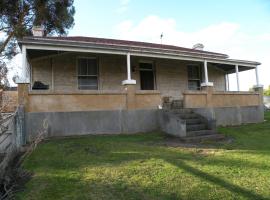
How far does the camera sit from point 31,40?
11008 millimetres

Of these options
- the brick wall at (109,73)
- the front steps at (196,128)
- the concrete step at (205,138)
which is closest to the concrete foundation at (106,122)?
the front steps at (196,128)

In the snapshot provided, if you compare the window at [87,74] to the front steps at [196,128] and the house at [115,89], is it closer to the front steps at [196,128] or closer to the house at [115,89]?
the house at [115,89]

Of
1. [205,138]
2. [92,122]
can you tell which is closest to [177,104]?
[205,138]

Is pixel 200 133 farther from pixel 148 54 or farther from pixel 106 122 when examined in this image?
pixel 148 54

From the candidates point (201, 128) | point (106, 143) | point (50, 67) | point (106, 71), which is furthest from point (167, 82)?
point (106, 143)

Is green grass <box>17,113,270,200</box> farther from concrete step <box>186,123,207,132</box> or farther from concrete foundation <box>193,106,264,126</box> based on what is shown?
concrete foundation <box>193,106,264,126</box>

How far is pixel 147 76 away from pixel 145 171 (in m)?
9.73

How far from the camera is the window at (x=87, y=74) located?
14.0 metres

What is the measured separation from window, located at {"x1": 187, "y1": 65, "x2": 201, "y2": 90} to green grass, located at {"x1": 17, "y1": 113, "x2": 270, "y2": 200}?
7.74m

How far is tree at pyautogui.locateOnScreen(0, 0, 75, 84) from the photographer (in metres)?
19.4

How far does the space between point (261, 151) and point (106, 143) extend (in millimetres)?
4566

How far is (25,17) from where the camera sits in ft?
65.7

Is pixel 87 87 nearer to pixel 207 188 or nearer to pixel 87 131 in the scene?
pixel 87 131

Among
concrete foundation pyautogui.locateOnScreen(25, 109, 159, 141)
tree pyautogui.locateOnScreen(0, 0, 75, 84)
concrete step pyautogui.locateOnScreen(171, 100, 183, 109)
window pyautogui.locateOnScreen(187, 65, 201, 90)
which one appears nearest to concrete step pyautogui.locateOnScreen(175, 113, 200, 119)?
concrete foundation pyautogui.locateOnScreen(25, 109, 159, 141)
